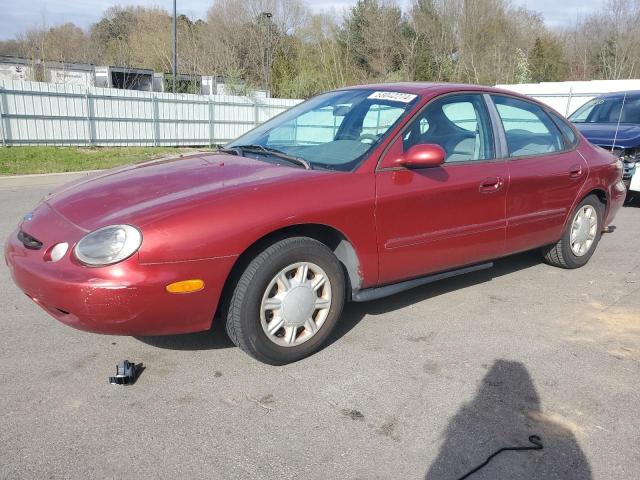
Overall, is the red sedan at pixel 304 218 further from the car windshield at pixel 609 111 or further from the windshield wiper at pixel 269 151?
the car windshield at pixel 609 111

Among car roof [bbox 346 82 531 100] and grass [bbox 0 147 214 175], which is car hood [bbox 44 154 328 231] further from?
grass [bbox 0 147 214 175]

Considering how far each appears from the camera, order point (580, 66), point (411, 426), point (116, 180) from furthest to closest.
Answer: point (580, 66)
point (116, 180)
point (411, 426)

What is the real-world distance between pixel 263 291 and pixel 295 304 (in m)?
0.23

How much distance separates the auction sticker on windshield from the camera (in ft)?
12.7

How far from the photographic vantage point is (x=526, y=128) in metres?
4.62

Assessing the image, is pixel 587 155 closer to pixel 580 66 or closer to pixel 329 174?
pixel 329 174

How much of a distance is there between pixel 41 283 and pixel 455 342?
2.41 meters

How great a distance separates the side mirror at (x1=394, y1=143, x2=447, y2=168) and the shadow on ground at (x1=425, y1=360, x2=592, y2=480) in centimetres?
130

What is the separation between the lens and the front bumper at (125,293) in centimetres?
268

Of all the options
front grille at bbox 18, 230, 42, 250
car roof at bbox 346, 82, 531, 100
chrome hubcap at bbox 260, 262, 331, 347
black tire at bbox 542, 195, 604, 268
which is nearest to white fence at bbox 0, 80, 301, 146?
front grille at bbox 18, 230, 42, 250

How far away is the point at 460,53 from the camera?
104ft

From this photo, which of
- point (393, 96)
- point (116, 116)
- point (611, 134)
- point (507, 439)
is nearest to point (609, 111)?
point (611, 134)

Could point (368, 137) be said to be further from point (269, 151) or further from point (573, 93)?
point (573, 93)

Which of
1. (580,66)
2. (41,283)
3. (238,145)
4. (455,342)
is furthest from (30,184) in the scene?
(580,66)
